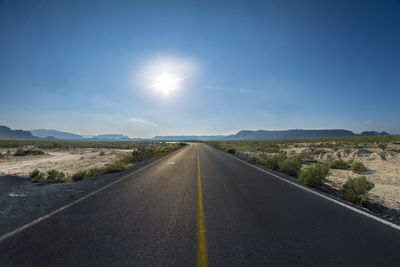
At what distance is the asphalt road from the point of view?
2426 mm

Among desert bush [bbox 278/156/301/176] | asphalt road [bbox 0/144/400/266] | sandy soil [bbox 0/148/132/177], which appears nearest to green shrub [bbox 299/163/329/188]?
asphalt road [bbox 0/144/400/266]

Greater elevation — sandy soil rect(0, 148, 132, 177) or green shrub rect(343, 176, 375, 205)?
green shrub rect(343, 176, 375, 205)

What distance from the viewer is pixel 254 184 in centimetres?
680

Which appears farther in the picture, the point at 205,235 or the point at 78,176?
the point at 78,176

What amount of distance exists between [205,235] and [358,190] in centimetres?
539

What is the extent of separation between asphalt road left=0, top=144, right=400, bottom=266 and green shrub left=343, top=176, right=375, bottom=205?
93cm

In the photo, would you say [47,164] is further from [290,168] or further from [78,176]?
[290,168]

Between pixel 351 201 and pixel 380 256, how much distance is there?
10.4ft

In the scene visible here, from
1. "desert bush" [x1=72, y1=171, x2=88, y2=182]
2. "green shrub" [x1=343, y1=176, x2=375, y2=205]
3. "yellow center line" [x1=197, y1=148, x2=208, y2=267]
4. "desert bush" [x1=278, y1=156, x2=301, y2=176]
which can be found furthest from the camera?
"desert bush" [x1=278, y1=156, x2=301, y2=176]

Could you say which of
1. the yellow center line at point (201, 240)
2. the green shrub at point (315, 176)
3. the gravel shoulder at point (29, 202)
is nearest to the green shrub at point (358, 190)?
the green shrub at point (315, 176)

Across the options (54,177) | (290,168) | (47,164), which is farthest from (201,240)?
(47,164)

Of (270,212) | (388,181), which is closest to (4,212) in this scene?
(270,212)

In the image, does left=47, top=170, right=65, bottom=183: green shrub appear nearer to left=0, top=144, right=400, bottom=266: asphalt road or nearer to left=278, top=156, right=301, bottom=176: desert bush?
left=0, top=144, right=400, bottom=266: asphalt road

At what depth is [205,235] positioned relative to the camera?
9.96ft
